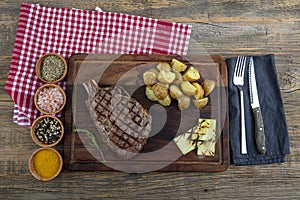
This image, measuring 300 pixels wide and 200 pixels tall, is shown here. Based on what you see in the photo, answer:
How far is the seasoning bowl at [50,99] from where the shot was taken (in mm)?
2447

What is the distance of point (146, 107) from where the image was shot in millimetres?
2498

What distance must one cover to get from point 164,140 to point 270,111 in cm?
78

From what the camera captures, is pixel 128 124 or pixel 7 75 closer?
pixel 128 124

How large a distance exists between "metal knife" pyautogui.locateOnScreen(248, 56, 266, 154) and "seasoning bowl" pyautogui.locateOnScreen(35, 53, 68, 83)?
130 centimetres

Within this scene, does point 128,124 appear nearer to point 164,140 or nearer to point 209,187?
point 164,140

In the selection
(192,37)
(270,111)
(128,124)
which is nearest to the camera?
(128,124)

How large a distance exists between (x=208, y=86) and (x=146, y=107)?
45cm

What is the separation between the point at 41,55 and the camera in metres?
2.62

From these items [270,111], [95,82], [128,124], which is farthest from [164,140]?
[270,111]

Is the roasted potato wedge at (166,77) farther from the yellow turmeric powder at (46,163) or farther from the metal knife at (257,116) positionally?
the yellow turmeric powder at (46,163)

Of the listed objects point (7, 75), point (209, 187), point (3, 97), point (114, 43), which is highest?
point (114, 43)

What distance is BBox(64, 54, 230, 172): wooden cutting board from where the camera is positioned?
244cm

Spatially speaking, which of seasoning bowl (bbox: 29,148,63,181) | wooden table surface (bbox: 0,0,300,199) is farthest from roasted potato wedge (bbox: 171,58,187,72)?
seasoning bowl (bbox: 29,148,63,181)

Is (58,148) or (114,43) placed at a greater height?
(114,43)
